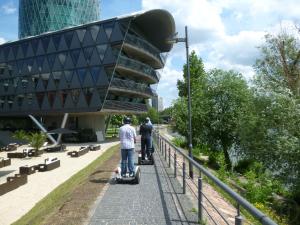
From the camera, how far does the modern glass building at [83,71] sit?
157 ft

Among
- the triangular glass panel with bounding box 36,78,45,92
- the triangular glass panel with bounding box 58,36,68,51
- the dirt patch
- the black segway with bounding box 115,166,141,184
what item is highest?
the triangular glass panel with bounding box 58,36,68,51

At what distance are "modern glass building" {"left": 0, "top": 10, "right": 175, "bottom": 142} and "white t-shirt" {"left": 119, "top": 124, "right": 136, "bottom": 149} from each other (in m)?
34.4

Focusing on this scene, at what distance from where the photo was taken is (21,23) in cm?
9600

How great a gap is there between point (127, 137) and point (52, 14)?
83.5 meters

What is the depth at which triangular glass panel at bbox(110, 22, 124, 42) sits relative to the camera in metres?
46.6

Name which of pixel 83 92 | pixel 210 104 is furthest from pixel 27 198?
pixel 83 92

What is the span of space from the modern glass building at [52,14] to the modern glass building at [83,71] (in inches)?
1247

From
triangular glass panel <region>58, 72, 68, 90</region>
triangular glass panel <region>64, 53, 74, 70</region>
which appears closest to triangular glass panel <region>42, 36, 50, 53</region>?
triangular glass panel <region>64, 53, 74, 70</region>

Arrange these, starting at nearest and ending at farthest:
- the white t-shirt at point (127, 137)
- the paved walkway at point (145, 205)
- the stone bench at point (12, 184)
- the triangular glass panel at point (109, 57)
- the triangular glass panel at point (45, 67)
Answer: the paved walkway at point (145, 205) < the white t-shirt at point (127, 137) < the stone bench at point (12, 184) < the triangular glass panel at point (109, 57) < the triangular glass panel at point (45, 67)

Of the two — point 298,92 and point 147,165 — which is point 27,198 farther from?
point 298,92

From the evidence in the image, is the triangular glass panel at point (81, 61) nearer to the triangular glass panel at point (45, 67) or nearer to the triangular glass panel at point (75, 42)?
the triangular glass panel at point (75, 42)

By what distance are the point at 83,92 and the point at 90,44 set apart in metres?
5.87

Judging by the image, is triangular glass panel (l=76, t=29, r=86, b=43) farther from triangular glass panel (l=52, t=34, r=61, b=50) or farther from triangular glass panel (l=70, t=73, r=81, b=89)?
triangular glass panel (l=70, t=73, r=81, b=89)

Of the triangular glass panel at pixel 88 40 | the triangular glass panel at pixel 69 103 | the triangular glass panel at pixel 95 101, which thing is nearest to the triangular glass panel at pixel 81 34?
the triangular glass panel at pixel 88 40
